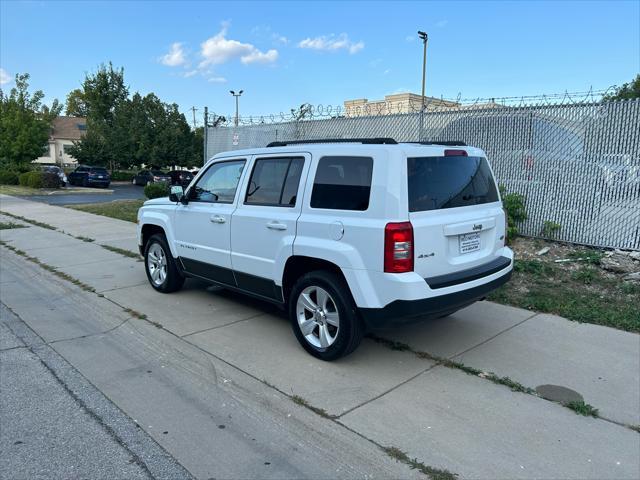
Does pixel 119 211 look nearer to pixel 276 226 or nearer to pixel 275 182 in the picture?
pixel 275 182

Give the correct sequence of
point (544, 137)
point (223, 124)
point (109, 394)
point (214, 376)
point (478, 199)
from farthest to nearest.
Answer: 1. point (223, 124)
2. point (544, 137)
3. point (478, 199)
4. point (214, 376)
5. point (109, 394)

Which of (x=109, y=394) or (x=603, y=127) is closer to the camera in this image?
(x=109, y=394)

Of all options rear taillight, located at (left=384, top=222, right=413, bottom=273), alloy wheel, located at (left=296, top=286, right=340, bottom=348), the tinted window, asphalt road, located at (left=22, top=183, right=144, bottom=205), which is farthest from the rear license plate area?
asphalt road, located at (left=22, top=183, right=144, bottom=205)

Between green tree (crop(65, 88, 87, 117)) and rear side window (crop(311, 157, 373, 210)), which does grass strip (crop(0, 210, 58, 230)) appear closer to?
rear side window (crop(311, 157, 373, 210))

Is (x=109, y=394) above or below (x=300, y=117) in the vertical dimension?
below

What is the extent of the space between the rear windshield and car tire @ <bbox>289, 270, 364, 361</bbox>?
95cm

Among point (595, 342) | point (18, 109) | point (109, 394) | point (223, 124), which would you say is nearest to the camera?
point (109, 394)

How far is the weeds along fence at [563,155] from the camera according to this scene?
7590 millimetres

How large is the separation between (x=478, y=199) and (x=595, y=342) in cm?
193

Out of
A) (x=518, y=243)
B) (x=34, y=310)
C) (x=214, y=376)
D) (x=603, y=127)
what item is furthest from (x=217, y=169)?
(x=603, y=127)

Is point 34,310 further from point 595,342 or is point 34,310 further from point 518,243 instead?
point 518,243

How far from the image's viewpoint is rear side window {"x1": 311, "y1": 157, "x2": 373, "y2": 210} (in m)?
4.02

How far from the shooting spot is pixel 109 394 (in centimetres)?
386

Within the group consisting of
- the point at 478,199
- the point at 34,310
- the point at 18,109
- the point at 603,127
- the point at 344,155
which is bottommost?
the point at 34,310
